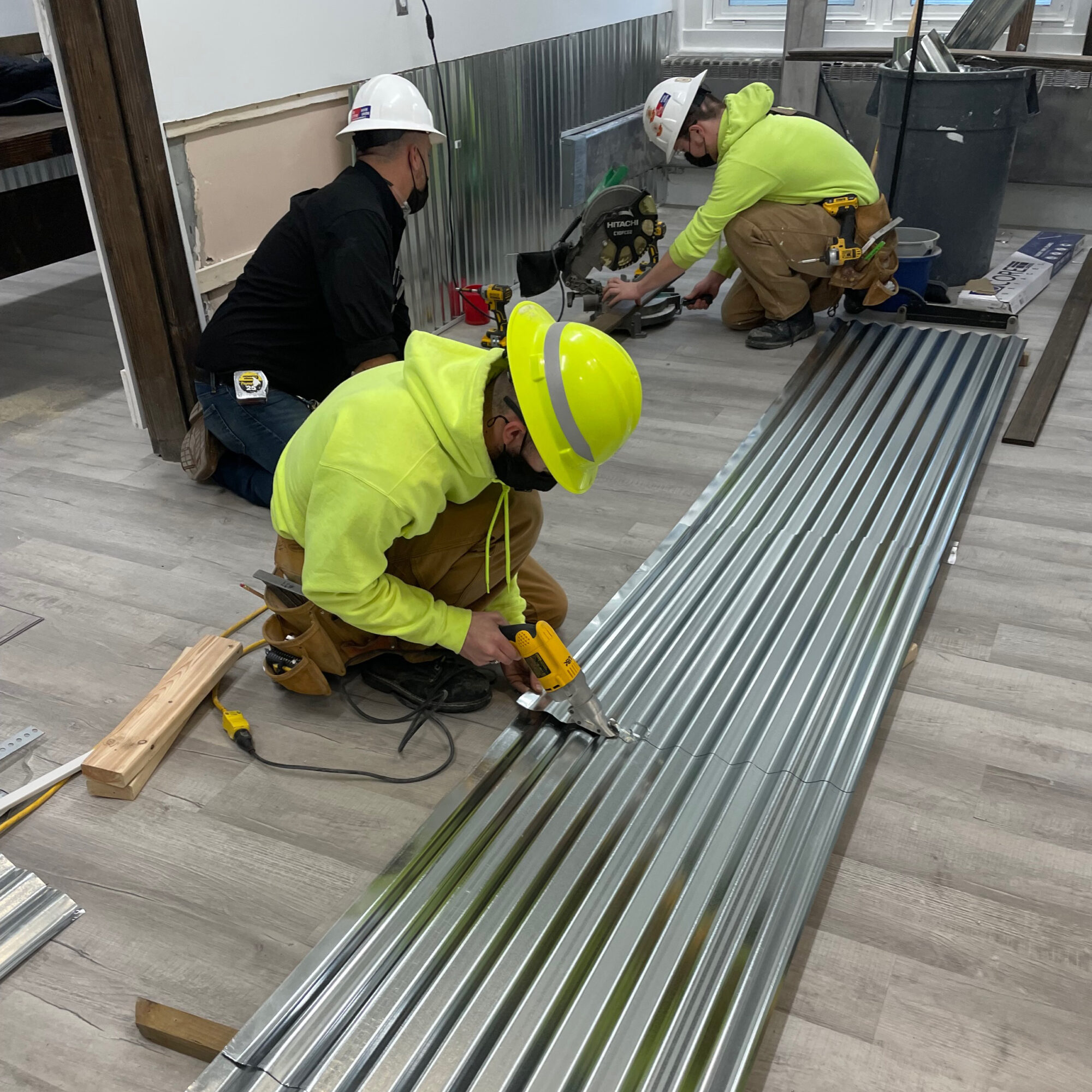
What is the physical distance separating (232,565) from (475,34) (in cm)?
280

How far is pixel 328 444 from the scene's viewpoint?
1.98 meters

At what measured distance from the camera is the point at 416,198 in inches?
129

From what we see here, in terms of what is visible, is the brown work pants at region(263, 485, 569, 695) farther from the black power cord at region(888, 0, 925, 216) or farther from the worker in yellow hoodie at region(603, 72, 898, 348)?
the black power cord at region(888, 0, 925, 216)

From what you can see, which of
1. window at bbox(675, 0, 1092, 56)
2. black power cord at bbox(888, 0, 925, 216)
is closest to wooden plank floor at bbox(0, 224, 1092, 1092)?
black power cord at bbox(888, 0, 925, 216)

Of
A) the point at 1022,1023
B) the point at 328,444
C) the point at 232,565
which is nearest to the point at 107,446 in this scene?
the point at 232,565

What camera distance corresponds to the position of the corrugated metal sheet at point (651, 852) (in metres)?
1.63

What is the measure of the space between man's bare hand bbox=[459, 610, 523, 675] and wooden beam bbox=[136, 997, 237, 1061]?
2.75 feet

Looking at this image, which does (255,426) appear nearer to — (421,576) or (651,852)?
(421,576)

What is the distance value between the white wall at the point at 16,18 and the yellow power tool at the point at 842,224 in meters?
4.99

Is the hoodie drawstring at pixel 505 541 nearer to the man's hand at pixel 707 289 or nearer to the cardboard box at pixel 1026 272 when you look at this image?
the man's hand at pixel 707 289

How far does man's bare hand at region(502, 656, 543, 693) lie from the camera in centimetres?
233

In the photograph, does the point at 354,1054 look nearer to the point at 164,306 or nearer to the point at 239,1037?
the point at 239,1037

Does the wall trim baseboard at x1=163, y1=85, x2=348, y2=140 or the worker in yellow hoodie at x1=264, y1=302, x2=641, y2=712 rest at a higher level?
the wall trim baseboard at x1=163, y1=85, x2=348, y2=140

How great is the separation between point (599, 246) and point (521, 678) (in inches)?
95.7
